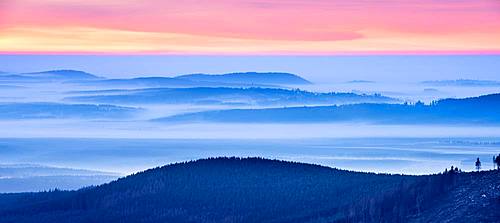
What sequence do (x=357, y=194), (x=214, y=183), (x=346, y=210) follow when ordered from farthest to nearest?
1. (x=214, y=183)
2. (x=357, y=194)
3. (x=346, y=210)

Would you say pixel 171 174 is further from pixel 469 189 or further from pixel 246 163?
pixel 469 189

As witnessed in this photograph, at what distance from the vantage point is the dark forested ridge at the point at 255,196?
299ft

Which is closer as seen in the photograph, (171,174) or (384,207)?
(384,207)

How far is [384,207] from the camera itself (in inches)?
3789

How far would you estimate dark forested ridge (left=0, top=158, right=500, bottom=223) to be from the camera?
91.2 metres

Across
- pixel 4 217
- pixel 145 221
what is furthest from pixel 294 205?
pixel 4 217

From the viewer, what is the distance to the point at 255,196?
12631 centimetres

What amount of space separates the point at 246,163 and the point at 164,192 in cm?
1110

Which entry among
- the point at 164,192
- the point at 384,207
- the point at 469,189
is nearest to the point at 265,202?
the point at 164,192

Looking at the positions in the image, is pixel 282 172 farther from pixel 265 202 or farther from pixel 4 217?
pixel 4 217

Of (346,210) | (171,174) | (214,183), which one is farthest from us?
(171,174)

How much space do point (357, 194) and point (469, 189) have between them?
28.0 metres

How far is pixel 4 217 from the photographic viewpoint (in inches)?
5536

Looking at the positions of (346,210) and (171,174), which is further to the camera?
(171,174)
